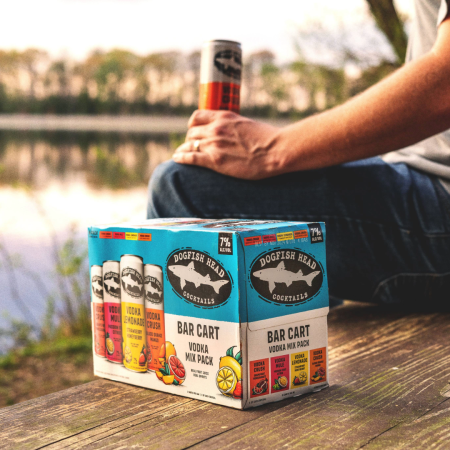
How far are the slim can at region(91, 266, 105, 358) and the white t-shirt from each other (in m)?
0.85

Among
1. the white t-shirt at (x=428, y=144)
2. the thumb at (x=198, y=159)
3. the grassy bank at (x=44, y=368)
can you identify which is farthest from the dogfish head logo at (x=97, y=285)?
the grassy bank at (x=44, y=368)

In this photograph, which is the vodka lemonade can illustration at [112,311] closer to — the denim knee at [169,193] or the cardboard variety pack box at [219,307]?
the cardboard variety pack box at [219,307]

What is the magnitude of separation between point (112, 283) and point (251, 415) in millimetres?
340

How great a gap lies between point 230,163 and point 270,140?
0.37 ft

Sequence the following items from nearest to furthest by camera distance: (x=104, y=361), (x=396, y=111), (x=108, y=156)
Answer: (x=104, y=361) → (x=396, y=111) → (x=108, y=156)

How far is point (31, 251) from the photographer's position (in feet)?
10.9

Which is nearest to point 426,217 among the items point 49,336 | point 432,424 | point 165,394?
point 432,424

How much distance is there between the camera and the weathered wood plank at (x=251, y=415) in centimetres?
71

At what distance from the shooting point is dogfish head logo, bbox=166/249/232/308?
783 mm

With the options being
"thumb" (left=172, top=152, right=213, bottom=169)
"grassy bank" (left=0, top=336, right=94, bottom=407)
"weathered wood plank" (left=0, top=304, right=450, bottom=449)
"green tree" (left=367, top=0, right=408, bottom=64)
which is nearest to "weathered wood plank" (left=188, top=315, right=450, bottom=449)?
"weathered wood plank" (left=0, top=304, right=450, bottom=449)

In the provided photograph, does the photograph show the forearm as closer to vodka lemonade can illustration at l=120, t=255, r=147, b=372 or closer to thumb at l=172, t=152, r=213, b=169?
thumb at l=172, t=152, r=213, b=169

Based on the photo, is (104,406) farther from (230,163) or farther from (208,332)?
(230,163)

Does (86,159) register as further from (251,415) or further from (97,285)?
(251,415)

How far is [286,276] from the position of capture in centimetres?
82
